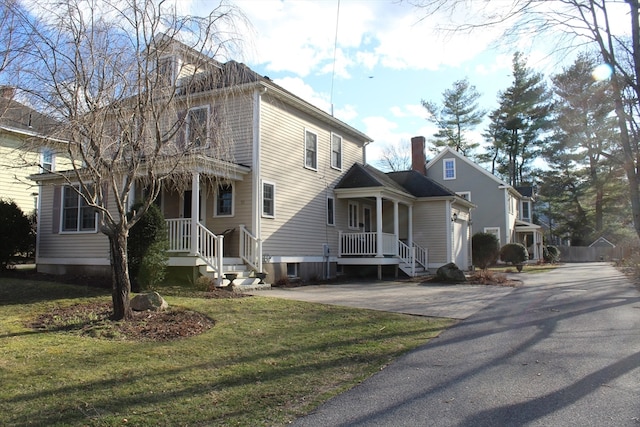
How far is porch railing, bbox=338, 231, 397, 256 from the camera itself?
19.2m

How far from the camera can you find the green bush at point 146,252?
453 inches

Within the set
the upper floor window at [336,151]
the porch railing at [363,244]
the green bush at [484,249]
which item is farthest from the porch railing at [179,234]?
the green bush at [484,249]

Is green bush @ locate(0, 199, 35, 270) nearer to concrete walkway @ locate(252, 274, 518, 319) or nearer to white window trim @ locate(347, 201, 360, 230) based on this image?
concrete walkway @ locate(252, 274, 518, 319)

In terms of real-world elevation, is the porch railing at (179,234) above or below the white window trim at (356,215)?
below

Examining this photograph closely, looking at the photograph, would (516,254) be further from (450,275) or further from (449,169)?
(449,169)

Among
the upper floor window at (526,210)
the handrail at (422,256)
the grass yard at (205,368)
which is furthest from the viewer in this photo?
the upper floor window at (526,210)

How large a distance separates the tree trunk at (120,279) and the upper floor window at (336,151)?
12.4 meters

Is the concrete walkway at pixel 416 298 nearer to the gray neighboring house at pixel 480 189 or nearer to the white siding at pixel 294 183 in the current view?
the white siding at pixel 294 183

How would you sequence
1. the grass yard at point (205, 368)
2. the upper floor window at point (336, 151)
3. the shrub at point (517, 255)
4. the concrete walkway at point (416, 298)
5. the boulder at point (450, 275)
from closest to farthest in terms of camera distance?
the grass yard at point (205, 368) → the concrete walkway at point (416, 298) → the boulder at point (450, 275) → the upper floor window at point (336, 151) → the shrub at point (517, 255)

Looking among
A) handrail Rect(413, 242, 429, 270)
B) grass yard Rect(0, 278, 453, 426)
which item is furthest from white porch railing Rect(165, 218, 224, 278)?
handrail Rect(413, 242, 429, 270)

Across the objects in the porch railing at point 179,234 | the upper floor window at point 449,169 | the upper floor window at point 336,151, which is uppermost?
the upper floor window at point 449,169

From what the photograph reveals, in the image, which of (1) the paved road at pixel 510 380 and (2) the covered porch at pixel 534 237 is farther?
(2) the covered porch at pixel 534 237

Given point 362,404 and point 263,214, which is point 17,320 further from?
point 263,214

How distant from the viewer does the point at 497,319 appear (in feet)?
29.5
